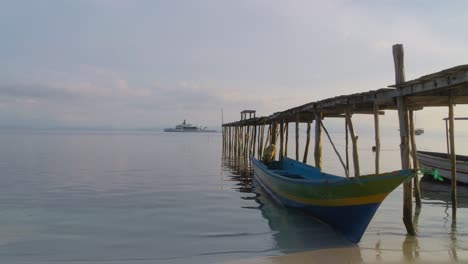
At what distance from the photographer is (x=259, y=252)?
A: 8539 millimetres

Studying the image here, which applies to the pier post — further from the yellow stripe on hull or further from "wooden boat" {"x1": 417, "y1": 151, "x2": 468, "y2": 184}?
the yellow stripe on hull

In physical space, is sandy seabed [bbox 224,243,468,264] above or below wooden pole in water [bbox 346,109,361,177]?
below

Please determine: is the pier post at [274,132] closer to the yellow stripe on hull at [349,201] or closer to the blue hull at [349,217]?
the yellow stripe on hull at [349,201]

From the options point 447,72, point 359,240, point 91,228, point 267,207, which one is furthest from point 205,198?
point 447,72

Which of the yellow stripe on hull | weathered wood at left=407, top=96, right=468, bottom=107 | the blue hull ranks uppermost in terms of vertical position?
weathered wood at left=407, top=96, right=468, bottom=107

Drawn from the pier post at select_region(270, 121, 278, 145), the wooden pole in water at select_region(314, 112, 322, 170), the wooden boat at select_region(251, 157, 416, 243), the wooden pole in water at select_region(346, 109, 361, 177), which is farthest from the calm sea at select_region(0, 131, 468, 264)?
the pier post at select_region(270, 121, 278, 145)

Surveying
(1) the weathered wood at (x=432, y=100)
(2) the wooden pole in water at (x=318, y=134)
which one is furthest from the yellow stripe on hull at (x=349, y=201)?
(2) the wooden pole in water at (x=318, y=134)

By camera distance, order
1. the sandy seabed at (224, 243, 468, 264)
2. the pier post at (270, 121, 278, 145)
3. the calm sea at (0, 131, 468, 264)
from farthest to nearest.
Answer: the pier post at (270, 121, 278, 145), the calm sea at (0, 131, 468, 264), the sandy seabed at (224, 243, 468, 264)

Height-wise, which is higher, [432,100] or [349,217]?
[432,100]

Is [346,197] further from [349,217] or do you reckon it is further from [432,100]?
[432,100]

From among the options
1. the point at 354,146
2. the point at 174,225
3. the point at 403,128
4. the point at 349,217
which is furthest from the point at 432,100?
the point at 174,225

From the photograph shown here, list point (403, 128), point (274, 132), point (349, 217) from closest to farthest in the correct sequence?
point (349, 217) < point (403, 128) < point (274, 132)

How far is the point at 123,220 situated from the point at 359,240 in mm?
6286

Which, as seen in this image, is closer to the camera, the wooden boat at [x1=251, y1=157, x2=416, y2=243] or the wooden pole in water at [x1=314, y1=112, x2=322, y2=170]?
the wooden boat at [x1=251, y1=157, x2=416, y2=243]
